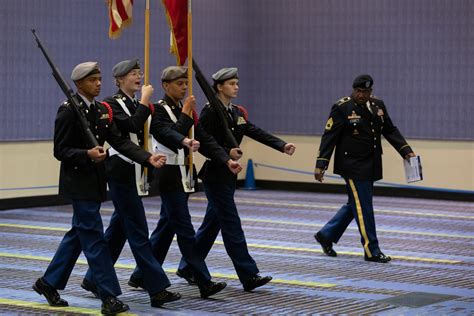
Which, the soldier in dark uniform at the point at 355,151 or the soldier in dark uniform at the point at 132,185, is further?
the soldier in dark uniform at the point at 355,151

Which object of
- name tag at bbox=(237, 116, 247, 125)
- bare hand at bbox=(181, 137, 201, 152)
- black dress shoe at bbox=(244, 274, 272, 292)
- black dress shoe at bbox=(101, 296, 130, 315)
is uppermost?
name tag at bbox=(237, 116, 247, 125)

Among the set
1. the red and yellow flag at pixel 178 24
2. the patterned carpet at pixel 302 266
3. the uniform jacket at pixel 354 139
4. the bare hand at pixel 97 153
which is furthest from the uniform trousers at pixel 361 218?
the bare hand at pixel 97 153

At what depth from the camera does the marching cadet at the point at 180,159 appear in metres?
10.6

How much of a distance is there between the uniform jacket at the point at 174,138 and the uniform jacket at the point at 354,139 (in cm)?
→ 294

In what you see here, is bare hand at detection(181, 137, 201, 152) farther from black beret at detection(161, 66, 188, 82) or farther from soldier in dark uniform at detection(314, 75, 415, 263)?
soldier in dark uniform at detection(314, 75, 415, 263)

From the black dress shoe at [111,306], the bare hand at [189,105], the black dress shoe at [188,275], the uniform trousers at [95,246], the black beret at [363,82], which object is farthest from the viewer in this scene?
the black beret at [363,82]

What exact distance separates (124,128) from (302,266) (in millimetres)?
3261

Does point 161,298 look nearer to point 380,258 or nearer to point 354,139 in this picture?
point 380,258

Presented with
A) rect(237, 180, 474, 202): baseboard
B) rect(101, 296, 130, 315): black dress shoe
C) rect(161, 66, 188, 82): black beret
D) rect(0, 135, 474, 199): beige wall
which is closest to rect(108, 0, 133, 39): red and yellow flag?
rect(161, 66, 188, 82): black beret

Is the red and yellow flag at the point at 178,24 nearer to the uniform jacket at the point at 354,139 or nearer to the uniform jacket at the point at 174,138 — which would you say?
the uniform jacket at the point at 174,138

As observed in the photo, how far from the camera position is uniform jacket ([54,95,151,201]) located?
973 cm

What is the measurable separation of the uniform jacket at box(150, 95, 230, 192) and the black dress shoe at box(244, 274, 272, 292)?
109 centimetres

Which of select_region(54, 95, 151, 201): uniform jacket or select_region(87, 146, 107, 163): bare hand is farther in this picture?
select_region(54, 95, 151, 201): uniform jacket

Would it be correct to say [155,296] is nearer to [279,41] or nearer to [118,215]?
[118,215]
